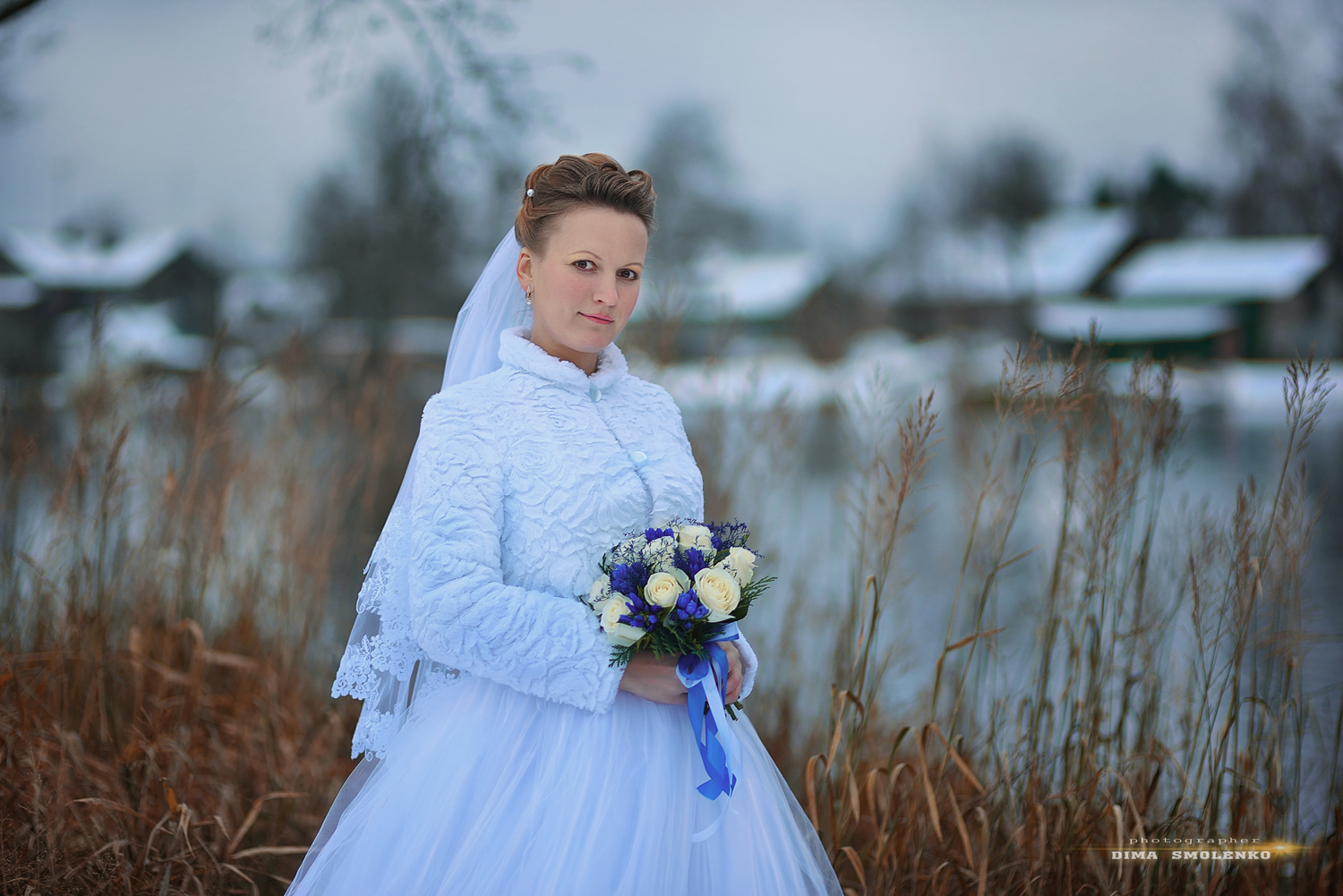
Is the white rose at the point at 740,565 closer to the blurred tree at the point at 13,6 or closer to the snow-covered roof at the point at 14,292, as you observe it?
the blurred tree at the point at 13,6

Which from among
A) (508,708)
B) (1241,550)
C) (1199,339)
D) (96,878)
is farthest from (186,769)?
(1199,339)

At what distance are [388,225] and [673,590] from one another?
712 cm

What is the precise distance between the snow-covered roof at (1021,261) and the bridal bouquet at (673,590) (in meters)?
14.2

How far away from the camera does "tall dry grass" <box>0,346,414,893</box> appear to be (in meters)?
2.36

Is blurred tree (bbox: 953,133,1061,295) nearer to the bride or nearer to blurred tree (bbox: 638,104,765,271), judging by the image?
blurred tree (bbox: 638,104,765,271)

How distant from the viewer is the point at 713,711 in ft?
4.94

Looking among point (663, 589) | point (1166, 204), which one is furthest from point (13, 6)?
point (1166, 204)

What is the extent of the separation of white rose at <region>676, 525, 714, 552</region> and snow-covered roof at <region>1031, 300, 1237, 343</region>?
94.9ft

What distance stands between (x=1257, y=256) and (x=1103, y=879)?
34.2 meters

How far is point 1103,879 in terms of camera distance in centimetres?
217

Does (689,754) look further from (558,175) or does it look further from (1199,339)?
(1199,339)

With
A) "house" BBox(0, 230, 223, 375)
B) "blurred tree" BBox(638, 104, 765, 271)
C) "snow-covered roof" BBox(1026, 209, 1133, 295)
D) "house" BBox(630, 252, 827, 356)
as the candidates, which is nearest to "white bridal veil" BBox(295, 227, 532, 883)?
"house" BBox(630, 252, 827, 356)

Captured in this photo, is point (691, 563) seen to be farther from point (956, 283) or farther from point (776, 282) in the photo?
point (776, 282)

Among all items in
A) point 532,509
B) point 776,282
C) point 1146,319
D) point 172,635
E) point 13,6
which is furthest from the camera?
point 776,282
